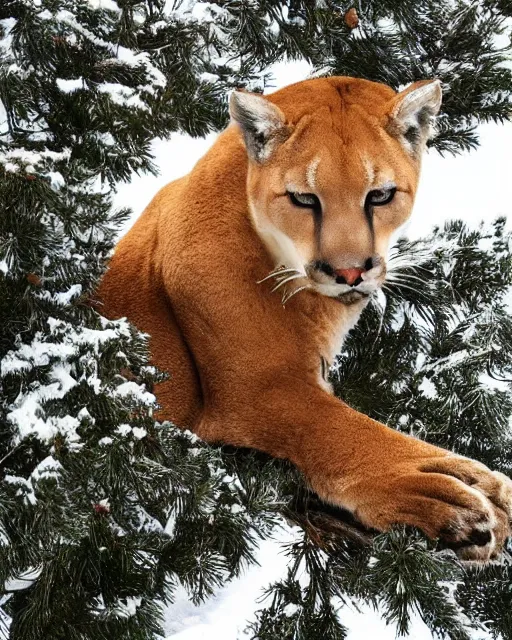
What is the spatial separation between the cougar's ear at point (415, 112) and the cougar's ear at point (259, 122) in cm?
26

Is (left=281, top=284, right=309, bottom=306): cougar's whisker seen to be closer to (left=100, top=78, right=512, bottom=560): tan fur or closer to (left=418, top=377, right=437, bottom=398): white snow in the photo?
(left=100, top=78, right=512, bottom=560): tan fur

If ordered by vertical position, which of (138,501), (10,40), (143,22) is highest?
(143,22)

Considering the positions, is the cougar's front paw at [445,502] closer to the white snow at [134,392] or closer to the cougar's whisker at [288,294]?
the cougar's whisker at [288,294]

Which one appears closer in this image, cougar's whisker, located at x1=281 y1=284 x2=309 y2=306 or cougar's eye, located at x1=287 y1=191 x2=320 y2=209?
cougar's eye, located at x1=287 y1=191 x2=320 y2=209

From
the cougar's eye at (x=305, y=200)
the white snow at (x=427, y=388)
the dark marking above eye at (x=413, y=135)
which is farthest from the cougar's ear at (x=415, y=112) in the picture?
the white snow at (x=427, y=388)

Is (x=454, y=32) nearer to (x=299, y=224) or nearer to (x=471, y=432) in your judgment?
(x=299, y=224)

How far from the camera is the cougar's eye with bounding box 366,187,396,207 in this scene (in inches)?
91.1

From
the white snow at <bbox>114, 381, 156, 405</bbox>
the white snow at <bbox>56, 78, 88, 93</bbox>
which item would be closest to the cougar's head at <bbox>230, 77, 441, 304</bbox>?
the white snow at <bbox>56, 78, 88, 93</bbox>

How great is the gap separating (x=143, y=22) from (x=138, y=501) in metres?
1.08

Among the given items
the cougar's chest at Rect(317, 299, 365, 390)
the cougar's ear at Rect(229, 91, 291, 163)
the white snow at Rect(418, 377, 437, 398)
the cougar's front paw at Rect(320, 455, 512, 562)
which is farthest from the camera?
the white snow at Rect(418, 377, 437, 398)

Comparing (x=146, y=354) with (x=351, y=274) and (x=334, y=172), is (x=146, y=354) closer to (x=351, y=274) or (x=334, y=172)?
(x=351, y=274)

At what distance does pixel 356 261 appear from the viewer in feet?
7.34

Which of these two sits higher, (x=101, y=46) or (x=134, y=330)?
(x=101, y=46)

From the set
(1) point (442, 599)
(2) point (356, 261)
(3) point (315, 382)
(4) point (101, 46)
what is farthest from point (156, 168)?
(1) point (442, 599)
